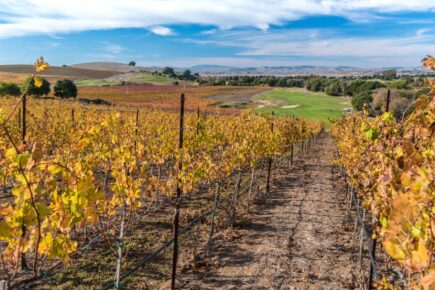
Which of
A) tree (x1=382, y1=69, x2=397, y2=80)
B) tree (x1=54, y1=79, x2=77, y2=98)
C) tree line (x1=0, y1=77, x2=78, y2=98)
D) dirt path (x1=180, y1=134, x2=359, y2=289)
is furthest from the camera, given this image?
tree (x1=382, y1=69, x2=397, y2=80)

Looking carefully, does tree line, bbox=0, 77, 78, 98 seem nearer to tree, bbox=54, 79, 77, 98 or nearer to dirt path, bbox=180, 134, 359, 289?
tree, bbox=54, 79, 77, 98

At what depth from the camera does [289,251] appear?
329 inches

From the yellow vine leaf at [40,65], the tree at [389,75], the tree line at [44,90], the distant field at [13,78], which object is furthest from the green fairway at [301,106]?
the tree at [389,75]

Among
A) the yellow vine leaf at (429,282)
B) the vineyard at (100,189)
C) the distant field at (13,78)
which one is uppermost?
the distant field at (13,78)

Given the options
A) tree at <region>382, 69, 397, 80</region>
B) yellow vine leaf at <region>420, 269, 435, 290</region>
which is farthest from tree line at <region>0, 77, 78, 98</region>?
tree at <region>382, 69, 397, 80</region>

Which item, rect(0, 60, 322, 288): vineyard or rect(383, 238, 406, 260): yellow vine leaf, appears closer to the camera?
rect(383, 238, 406, 260): yellow vine leaf

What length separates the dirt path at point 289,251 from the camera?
6965 millimetres

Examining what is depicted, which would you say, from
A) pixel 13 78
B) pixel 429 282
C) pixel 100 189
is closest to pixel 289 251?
pixel 100 189

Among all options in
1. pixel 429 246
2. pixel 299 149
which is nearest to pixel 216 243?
pixel 429 246

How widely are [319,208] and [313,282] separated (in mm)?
5247

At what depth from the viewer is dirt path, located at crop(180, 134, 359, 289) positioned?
6.96 m

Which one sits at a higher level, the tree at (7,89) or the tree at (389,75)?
the tree at (389,75)

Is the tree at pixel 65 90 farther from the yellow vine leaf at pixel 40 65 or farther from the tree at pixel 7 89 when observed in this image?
the yellow vine leaf at pixel 40 65

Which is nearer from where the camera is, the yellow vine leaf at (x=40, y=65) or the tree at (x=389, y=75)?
the yellow vine leaf at (x=40, y=65)
